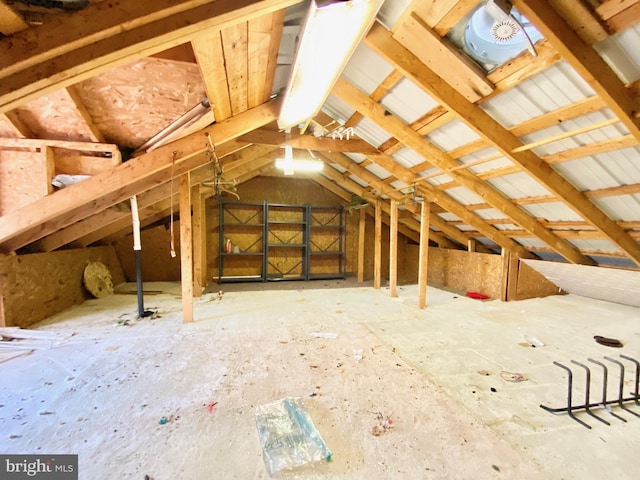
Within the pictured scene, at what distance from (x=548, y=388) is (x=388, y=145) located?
9.53ft

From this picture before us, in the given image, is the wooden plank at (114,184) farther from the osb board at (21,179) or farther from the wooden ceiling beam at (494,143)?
the wooden ceiling beam at (494,143)

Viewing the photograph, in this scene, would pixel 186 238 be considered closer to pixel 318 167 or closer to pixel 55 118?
pixel 55 118

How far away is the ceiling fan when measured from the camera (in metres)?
1.52

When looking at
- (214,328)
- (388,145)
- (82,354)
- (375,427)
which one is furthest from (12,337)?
(388,145)

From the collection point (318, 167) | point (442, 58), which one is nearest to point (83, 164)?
point (318, 167)

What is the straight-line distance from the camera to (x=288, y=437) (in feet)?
4.95

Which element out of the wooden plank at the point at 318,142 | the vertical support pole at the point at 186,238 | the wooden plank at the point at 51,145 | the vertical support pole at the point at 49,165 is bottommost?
the vertical support pole at the point at 186,238

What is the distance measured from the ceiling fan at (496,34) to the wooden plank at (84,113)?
2.70 m

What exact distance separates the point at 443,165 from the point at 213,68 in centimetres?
245

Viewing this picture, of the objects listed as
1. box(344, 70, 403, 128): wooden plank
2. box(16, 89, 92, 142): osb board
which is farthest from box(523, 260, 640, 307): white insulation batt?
box(16, 89, 92, 142): osb board

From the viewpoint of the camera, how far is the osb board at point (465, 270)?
4.73 metres

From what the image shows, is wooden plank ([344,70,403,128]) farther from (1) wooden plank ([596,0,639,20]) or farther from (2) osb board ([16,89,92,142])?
(2) osb board ([16,89,92,142])


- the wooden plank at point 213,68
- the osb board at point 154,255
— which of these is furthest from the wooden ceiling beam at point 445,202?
the osb board at point 154,255

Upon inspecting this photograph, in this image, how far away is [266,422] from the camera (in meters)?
1.62
